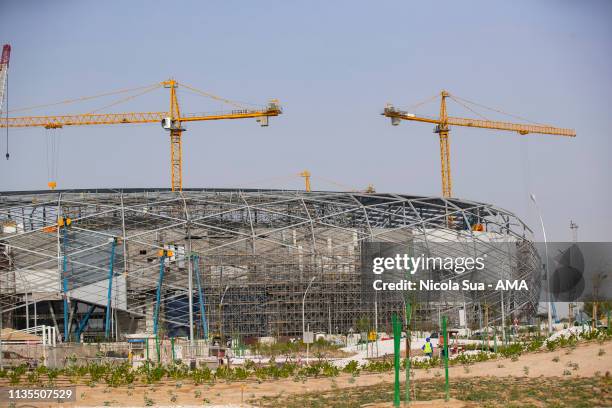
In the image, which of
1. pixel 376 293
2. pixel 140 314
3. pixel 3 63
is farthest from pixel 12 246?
pixel 376 293

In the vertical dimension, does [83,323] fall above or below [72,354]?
above

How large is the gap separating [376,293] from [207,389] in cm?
4863

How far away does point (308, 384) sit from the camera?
111ft

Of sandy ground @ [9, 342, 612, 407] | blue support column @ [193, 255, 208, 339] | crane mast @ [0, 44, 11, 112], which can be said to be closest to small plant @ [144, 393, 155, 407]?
sandy ground @ [9, 342, 612, 407]

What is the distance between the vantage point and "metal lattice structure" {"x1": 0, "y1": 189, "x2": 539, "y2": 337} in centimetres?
7925

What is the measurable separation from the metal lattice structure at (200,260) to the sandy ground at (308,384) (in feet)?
136

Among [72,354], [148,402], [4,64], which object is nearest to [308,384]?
[148,402]

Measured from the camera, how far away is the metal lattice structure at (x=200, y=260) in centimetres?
7925

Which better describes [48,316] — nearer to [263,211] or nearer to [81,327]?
[81,327]

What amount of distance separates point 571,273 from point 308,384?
48041 millimetres

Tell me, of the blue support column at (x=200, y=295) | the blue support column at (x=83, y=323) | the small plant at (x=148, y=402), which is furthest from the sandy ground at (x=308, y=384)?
the blue support column at (x=83, y=323)

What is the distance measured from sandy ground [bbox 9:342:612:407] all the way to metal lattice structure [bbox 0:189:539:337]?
41.3 m

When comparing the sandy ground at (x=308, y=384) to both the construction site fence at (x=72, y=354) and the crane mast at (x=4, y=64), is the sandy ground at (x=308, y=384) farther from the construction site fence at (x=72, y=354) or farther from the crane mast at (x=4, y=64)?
the crane mast at (x=4, y=64)

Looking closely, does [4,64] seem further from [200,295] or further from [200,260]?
[200,295]
